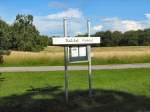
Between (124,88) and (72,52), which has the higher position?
(72,52)

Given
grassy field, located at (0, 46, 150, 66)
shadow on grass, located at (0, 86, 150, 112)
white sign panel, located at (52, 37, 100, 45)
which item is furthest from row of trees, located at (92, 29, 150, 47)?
white sign panel, located at (52, 37, 100, 45)

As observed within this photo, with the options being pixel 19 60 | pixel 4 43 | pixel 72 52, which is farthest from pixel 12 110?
pixel 19 60

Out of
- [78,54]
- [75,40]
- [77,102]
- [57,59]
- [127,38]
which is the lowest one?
[57,59]

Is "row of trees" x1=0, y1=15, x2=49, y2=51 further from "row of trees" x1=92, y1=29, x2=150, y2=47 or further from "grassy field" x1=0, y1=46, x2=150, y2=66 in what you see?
"row of trees" x1=92, y1=29, x2=150, y2=47

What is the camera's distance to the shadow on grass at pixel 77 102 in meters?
11.8

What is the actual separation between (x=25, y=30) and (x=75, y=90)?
52.5 meters

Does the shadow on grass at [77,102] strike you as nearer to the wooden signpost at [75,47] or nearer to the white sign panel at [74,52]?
the wooden signpost at [75,47]

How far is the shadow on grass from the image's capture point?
1178 cm

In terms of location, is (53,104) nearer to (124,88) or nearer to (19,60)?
(124,88)

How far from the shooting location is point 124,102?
42.0 feet

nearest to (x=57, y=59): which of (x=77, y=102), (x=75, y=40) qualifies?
(x=75, y=40)

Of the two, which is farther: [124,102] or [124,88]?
[124,88]

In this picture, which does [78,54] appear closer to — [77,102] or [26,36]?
[77,102]

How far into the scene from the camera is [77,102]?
41.5ft
